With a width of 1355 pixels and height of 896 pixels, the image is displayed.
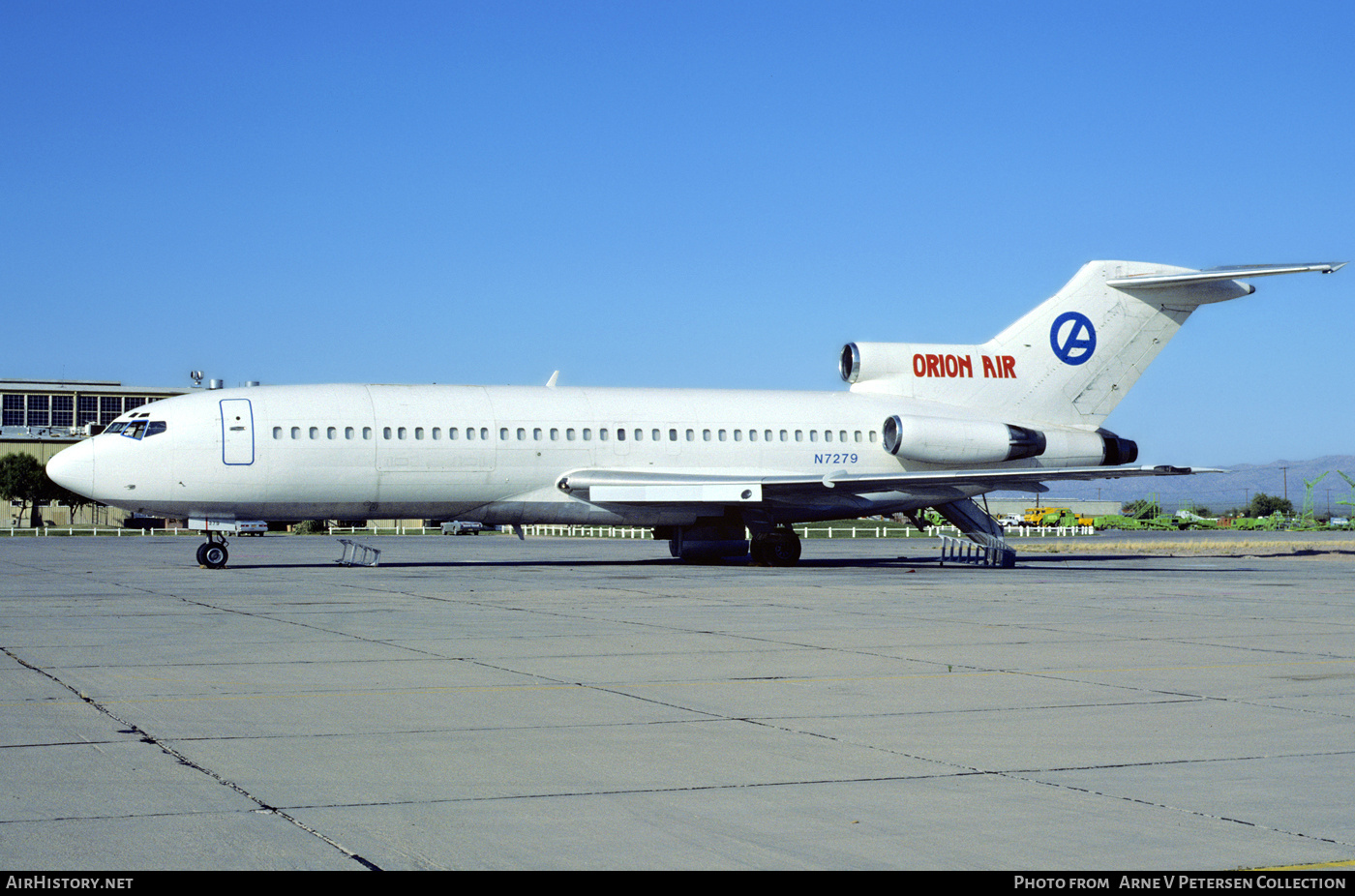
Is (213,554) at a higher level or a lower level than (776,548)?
higher

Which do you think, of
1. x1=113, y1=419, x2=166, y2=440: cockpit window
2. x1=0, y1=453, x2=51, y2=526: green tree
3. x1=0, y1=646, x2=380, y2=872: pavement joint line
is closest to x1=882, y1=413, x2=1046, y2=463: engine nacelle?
x1=113, y1=419, x2=166, y2=440: cockpit window

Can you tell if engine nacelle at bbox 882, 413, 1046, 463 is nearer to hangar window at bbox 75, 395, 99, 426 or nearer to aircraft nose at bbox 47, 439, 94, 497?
aircraft nose at bbox 47, 439, 94, 497

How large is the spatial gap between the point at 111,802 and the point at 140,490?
22496 mm

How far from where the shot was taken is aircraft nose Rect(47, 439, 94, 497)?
27447 mm

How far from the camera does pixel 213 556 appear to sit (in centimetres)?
2855

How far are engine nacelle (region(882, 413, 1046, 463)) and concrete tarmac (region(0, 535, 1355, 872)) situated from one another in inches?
548

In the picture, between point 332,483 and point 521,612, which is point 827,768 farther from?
point 332,483

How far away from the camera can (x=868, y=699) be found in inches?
405

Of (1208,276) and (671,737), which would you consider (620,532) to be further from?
(671,737)

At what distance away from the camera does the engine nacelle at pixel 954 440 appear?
3219 centimetres

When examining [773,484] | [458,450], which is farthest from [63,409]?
[773,484]

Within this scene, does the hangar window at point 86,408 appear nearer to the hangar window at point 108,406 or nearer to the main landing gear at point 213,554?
the hangar window at point 108,406

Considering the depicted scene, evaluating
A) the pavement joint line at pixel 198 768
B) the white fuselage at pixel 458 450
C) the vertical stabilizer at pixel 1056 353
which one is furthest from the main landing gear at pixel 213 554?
the pavement joint line at pixel 198 768

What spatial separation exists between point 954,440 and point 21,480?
89913mm
